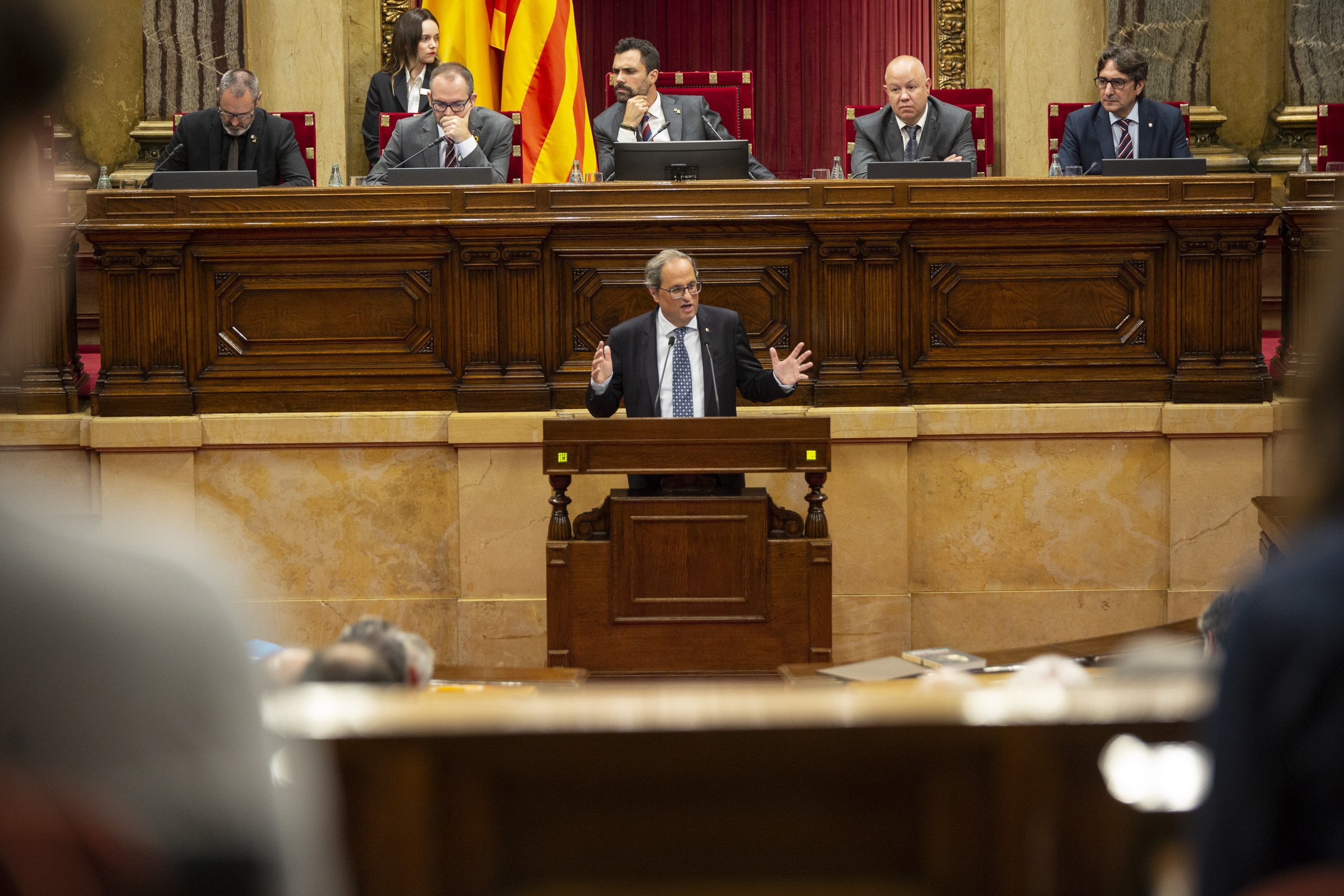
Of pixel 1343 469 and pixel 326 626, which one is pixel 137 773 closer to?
pixel 1343 469

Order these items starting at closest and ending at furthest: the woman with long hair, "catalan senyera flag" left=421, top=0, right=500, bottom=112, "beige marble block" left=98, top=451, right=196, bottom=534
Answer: "beige marble block" left=98, top=451, right=196, bottom=534, the woman with long hair, "catalan senyera flag" left=421, top=0, right=500, bottom=112

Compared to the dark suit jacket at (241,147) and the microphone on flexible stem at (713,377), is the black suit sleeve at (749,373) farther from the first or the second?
the dark suit jacket at (241,147)

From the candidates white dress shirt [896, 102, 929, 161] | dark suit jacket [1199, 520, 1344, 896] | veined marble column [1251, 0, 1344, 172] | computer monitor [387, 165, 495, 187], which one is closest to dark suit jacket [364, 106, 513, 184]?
computer monitor [387, 165, 495, 187]

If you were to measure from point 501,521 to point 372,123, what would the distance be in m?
3.02

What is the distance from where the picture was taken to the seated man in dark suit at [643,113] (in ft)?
22.5

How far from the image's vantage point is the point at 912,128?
6.59 meters

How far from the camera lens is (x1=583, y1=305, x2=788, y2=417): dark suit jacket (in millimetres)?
5254

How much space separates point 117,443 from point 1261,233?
474 centimetres

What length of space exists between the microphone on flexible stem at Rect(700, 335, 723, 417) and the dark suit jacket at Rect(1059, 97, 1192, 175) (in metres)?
2.21

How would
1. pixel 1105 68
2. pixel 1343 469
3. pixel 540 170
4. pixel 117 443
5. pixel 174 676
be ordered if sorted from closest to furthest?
1. pixel 174 676
2. pixel 1343 469
3. pixel 117 443
4. pixel 1105 68
5. pixel 540 170

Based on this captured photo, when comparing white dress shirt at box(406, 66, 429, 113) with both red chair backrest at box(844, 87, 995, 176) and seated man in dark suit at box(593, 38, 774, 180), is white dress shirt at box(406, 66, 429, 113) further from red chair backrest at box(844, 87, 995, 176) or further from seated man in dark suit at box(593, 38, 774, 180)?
red chair backrest at box(844, 87, 995, 176)

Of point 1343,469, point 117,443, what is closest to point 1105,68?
point 117,443

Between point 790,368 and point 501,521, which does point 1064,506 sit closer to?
point 790,368

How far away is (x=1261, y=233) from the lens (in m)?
5.75
